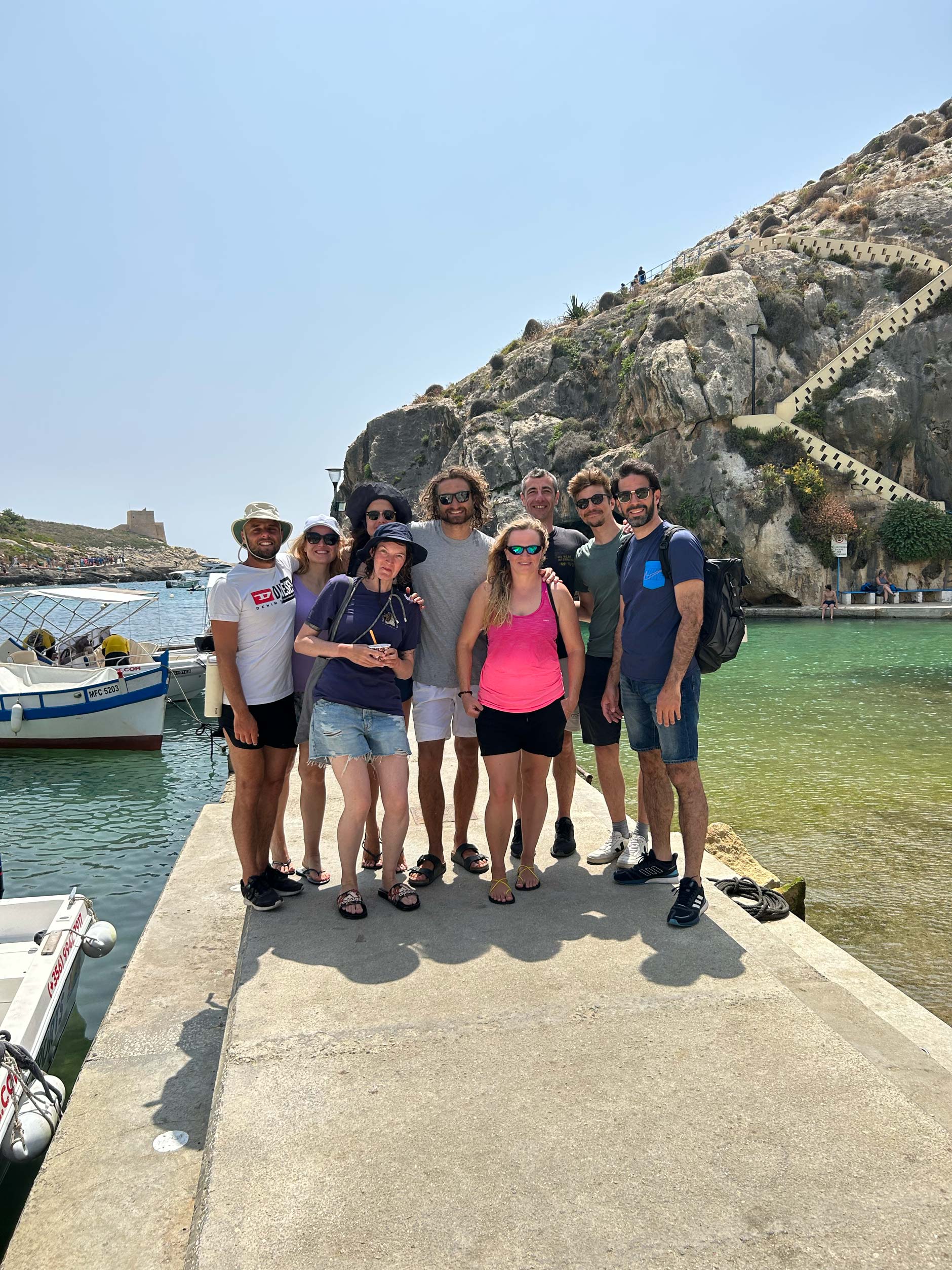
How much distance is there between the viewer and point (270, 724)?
4.59 metres

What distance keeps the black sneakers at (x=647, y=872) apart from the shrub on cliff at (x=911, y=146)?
79.3 m

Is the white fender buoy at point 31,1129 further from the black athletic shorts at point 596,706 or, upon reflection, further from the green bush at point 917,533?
the green bush at point 917,533

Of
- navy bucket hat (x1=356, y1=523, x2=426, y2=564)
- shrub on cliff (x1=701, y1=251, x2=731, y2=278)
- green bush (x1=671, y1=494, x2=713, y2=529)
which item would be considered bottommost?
navy bucket hat (x1=356, y1=523, x2=426, y2=564)

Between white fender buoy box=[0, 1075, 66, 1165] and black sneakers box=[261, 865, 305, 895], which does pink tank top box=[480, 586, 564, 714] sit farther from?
white fender buoy box=[0, 1075, 66, 1165]

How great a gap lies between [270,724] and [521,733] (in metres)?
1.41

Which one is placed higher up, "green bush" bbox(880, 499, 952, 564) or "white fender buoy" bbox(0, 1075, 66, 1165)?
"green bush" bbox(880, 499, 952, 564)

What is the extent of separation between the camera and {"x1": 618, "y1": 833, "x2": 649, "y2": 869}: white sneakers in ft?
16.4

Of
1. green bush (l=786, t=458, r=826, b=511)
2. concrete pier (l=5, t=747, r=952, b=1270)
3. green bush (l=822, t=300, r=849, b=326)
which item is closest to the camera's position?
concrete pier (l=5, t=747, r=952, b=1270)

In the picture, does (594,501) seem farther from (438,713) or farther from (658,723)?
(438,713)

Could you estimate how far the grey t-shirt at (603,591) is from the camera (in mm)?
5242

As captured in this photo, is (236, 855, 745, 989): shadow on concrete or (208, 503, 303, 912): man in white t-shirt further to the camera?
(208, 503, 303, 912): man in white t-shirt

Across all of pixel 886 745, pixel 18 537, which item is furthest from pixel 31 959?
pixel 18 537

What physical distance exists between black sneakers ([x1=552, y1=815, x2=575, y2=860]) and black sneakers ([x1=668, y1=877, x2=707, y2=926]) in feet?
3.64

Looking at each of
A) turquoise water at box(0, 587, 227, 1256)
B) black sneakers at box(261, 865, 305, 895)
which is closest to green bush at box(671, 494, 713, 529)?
turquoise water at box(0, 587, 227, 1256)
